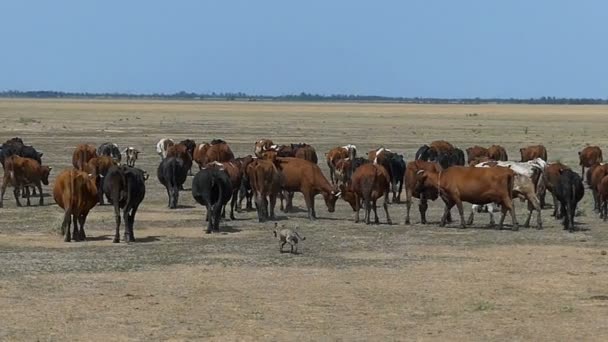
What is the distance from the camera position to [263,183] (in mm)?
22547

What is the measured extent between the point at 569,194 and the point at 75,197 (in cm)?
946

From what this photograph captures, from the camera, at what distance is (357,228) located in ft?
70.5

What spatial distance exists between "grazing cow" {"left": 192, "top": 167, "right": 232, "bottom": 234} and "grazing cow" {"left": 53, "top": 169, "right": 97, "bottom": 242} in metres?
2.08

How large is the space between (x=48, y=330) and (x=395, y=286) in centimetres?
504

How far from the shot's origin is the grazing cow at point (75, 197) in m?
18.8

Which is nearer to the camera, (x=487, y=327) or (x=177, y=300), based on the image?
(x=487, y=327)

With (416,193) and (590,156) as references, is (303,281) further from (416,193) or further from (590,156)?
(590,156)

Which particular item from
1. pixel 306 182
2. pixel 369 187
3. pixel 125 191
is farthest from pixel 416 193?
pixel 125 191

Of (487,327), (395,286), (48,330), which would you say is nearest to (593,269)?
(395,286)

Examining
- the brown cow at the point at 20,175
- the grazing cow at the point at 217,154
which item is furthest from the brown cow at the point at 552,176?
the brown cow at the point at 20,175

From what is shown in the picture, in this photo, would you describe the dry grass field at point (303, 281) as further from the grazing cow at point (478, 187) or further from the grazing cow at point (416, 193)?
the grazing cow at point (478, 187)

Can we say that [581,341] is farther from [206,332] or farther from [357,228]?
[357,228]

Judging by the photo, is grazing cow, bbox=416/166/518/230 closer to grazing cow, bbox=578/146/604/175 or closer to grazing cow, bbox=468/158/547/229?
grazing cow, bbox=468/158/547/229

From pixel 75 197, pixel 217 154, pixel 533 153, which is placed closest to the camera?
pixel 75 197
